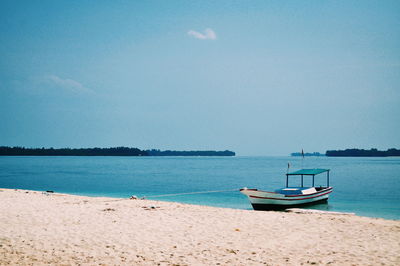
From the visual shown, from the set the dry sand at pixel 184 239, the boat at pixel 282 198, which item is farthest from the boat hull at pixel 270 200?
the dry sand at pixel 184 239

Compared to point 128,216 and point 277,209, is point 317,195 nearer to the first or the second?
point 277,209

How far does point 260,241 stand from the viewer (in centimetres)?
1152

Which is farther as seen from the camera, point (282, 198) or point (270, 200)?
point (282, 198)

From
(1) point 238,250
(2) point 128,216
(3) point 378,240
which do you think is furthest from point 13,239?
(3) point 378,240

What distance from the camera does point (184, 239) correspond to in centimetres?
1154

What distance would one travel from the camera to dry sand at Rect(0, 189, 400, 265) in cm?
923

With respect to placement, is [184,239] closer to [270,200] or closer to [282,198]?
[270,200]

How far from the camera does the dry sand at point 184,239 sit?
9227 mm

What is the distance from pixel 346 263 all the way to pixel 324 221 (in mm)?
6811

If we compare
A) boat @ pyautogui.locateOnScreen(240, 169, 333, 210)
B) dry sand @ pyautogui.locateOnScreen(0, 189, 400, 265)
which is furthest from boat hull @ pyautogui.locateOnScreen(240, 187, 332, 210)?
dry sand @ pyautogui.locateOnScreen(0, 189, 400, 265)

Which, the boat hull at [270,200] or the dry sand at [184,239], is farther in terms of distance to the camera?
the boat hull at [270,200]

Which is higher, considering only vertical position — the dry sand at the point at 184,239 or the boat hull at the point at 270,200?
the dry sand at the point at 184,239

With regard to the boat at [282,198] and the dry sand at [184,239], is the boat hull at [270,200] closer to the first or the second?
the boat at [282,198]

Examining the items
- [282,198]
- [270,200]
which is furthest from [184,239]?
[282,198]
